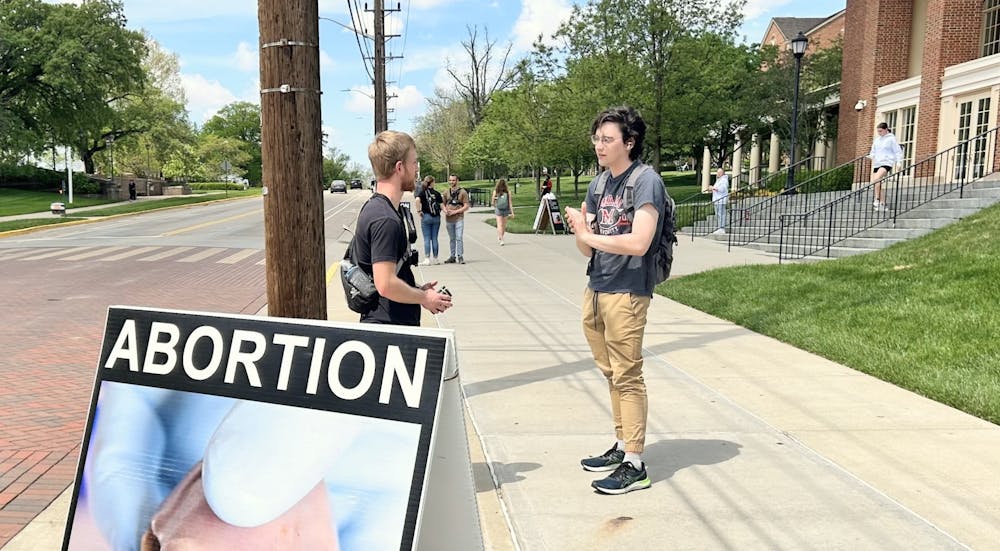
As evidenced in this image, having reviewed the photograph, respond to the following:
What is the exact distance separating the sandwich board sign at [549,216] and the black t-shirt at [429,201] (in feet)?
24.2

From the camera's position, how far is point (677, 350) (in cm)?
718

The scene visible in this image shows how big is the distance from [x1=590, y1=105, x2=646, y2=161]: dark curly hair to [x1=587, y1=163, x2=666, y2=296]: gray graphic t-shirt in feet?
0.34

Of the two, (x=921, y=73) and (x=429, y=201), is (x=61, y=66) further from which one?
(x=921, y=73)

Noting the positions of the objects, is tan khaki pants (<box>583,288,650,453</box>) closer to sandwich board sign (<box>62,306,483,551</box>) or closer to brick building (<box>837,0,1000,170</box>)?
sandwich board sign (<box>62,306,483,551</box>)

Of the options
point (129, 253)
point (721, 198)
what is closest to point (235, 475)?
point (129, 253)

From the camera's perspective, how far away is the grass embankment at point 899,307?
590 cm

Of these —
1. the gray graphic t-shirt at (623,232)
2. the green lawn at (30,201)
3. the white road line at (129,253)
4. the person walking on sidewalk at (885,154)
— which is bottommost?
the white road line at (129,253)

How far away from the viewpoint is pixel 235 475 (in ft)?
8.18

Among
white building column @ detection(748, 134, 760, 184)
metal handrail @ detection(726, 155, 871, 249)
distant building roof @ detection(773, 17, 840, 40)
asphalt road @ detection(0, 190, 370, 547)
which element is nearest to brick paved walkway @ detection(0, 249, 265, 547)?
asphalt road @ detection(0, 190, 370, 547)

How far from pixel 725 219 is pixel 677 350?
14.2 meters

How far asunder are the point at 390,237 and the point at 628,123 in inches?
57.1

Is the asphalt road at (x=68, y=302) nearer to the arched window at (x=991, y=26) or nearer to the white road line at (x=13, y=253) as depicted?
the white road line at (x=13, y=253)

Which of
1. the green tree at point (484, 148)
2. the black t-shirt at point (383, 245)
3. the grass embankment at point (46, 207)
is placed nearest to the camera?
the black t-shirt at point (383, 245)

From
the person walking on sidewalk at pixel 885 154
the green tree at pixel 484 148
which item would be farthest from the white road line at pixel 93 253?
the green tree at pixel 484 148
